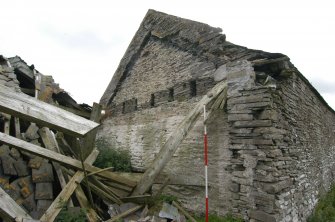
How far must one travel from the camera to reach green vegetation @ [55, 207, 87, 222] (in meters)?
3.98

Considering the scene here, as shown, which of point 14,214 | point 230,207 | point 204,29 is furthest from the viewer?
point 204,29

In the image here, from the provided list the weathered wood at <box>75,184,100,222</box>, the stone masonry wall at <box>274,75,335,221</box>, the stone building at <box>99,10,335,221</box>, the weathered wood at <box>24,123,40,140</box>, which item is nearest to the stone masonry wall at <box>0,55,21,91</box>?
the weathered wood at <box>24,123,40,140</box>

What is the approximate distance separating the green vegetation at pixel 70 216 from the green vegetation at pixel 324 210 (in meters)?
4.72

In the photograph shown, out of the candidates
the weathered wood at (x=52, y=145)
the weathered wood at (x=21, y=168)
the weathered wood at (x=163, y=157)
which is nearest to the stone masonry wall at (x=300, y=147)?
the weathered wood at (x=163, y=157)

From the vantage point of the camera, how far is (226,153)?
194 inches

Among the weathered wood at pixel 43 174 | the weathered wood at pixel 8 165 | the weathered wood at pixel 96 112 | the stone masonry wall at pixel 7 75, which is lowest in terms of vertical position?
the weathered wood at pixel 43 174

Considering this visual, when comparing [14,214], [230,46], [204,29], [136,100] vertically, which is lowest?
[14,214]

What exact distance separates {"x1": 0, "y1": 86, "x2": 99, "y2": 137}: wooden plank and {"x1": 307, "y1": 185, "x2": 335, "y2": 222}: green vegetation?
5.66m

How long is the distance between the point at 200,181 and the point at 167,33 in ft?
12.1

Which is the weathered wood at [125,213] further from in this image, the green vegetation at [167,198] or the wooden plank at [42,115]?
the wooden plank at [42,115]

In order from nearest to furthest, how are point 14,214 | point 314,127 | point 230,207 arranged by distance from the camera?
1. point 14,214
2. point 230,207
3. point 314,127

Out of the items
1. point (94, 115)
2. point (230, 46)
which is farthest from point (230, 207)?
point (94, 115)

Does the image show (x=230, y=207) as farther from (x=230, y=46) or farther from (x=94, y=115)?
(x=94, y=115)

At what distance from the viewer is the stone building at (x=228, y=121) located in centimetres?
444
